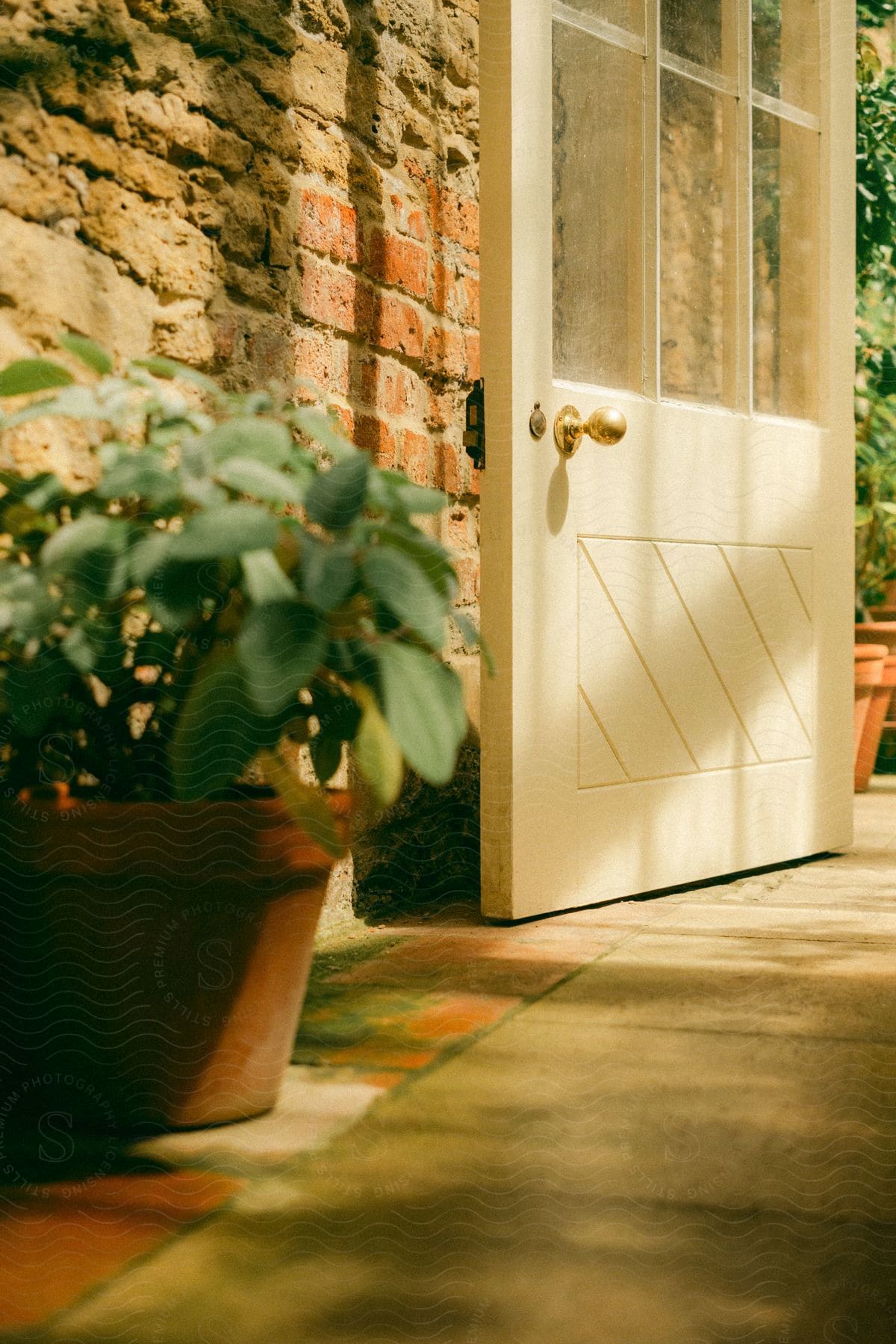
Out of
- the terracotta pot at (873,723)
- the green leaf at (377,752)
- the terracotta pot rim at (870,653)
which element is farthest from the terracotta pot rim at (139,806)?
the terracotta pot at (873,723)

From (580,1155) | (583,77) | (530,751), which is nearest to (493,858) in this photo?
(530,751)

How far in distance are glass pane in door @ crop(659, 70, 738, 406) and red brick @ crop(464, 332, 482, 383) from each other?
14.0 inches

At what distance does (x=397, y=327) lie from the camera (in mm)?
2271

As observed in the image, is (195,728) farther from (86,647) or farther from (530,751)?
(530,751)

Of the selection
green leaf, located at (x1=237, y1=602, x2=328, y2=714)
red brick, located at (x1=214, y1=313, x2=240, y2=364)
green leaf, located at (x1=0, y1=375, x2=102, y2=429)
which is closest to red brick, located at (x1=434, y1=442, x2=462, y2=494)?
red brick, located at (x1=214, y1=313, x2=240, y2=364)

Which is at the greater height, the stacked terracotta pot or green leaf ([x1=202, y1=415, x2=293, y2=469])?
green leaf ([x1=202, y1=415, x2=293, y2=469])

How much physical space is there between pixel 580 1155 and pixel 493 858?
0.95 m

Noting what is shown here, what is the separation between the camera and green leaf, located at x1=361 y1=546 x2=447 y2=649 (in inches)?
44.7

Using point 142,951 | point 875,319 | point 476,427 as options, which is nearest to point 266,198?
point 476,427

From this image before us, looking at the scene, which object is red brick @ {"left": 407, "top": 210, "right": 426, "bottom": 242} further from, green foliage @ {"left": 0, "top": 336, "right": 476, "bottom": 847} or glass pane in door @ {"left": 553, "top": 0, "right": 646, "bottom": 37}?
green foliage @ {"left": 0, "top": 336, "right": 476, "bottom": 847}

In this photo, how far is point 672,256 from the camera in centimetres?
243

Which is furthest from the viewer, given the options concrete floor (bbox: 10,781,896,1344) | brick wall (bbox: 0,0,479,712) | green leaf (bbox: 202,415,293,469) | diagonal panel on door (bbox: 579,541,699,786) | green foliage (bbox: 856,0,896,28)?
green foliage (bbox: 856,0,896,28)

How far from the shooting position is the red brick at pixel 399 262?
2.20 m

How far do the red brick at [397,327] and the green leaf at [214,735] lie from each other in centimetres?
116
